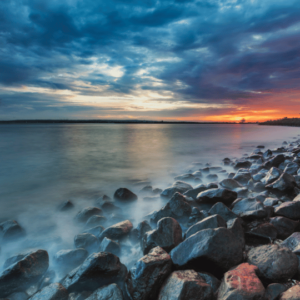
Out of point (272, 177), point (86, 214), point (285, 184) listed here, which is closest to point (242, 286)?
point (86, 214)

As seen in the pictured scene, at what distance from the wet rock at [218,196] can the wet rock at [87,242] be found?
1.99 metres

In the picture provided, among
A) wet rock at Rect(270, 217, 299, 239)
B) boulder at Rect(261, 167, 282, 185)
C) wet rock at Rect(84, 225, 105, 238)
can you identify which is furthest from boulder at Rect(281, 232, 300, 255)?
boulder at Rect(261, 167, 282, 185)

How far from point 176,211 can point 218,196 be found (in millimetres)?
831

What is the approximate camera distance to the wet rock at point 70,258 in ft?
8.10

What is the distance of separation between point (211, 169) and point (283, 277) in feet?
19.8

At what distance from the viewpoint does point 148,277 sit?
1.76 meters

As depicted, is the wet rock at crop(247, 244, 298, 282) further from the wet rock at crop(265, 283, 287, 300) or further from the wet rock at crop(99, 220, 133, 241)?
the wet rock at crop(99, 220, 133, 241)

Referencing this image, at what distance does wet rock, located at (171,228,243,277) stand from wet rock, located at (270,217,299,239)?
0.98m

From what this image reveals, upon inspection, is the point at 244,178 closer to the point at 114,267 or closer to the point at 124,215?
the point at 124,215

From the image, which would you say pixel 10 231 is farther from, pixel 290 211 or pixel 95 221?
pixel 290 211

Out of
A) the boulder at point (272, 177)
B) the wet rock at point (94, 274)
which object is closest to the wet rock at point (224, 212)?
the wet rock at point (94, 274)

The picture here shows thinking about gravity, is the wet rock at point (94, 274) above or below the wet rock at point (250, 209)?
below

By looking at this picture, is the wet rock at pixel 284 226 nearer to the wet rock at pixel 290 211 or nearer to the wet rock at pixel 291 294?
the wet rock at pixel 290 211

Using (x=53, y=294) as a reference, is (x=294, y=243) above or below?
above
